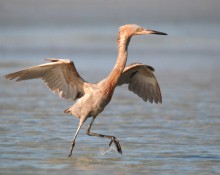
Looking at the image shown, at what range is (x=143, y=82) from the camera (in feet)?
43.1

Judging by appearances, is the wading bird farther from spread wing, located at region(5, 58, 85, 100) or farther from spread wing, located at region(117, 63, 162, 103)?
spread wing, located at region(117, 63, 162, 103)

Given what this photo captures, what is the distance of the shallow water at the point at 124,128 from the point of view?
36.4 ft

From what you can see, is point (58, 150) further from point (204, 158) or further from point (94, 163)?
point (204, 158)

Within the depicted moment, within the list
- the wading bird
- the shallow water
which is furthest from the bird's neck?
the shallow water

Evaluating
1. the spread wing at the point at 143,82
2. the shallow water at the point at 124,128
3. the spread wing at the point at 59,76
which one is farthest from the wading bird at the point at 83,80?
the shallow water at the point at 124,128

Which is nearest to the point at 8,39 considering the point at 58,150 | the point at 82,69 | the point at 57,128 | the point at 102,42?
the point at 102,42

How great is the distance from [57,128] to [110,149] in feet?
6.22

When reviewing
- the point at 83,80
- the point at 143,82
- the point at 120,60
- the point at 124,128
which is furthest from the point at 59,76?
the point at 124,128

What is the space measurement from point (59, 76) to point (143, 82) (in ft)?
5.38

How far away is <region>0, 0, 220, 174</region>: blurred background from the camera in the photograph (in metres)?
11.4

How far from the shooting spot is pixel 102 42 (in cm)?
3006

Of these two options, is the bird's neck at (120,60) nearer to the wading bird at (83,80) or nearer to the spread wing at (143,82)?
the wading bird at (83,80)

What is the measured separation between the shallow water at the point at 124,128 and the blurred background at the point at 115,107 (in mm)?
15

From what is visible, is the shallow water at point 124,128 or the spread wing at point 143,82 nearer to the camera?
the shallow water at point 124,128
